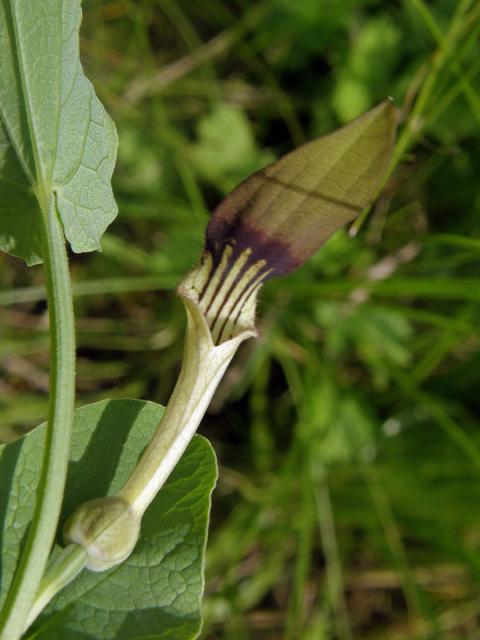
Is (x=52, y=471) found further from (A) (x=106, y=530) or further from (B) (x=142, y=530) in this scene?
(B) (x=142, y=530)

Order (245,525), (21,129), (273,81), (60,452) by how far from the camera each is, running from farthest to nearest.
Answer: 1. (273,81)
2. (245,525)
3. (21,129)
4. (60,452)

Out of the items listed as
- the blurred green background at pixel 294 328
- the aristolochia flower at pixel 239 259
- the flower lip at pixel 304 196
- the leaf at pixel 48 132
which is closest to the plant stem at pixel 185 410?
the aristolochia flower at pixel 239 259

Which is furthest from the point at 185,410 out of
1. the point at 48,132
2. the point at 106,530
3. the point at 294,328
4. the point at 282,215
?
the point at 294,328

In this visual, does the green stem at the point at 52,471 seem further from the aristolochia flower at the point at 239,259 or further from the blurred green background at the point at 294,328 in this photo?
the blurred green background at the point at 294,328

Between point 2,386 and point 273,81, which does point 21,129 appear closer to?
point 2,386

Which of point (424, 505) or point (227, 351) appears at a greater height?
point (227, 351)

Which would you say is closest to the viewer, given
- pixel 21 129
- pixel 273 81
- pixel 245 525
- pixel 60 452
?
pixel 60 452

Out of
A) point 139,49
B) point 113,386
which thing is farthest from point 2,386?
point 139,49
